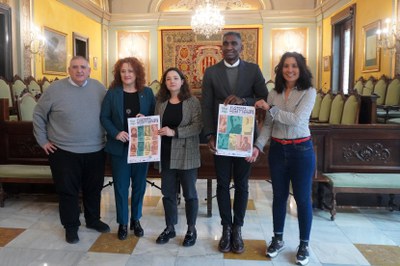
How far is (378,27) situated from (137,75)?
679 cm

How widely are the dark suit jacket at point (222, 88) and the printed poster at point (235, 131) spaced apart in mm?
106

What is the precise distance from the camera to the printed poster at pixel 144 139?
2.72 meters

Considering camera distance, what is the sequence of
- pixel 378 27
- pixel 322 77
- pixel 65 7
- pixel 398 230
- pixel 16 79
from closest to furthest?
pixel 398 230 → pixel 16 79 → pixel 378 27 → pixel 65 7 → pixel 322 77

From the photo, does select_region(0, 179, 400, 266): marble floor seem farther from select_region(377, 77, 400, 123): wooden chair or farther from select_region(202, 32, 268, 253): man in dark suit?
select_region(377, 77, 400, 123): wooden chair

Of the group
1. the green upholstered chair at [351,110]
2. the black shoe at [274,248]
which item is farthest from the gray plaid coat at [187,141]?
the green upholstered chair at [351,110]

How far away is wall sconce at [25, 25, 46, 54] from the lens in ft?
26.3

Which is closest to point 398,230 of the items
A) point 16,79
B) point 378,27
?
point 378,27

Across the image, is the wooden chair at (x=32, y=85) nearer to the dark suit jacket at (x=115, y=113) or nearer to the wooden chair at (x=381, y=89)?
the dark suit jacket at (x=115, y=113)

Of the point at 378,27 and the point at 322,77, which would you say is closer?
the point at 378,27

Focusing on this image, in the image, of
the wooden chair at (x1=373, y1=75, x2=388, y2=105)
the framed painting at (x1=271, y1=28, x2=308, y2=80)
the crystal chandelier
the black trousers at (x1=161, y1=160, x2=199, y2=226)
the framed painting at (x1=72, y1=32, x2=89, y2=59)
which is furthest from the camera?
the framed painting at (x1=271, y1=28, x2=308, y2=80)

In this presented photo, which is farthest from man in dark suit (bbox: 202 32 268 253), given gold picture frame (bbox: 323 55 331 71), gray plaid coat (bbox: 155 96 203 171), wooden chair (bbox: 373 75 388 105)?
gold picture frame (bbox: 323 55 331 71)

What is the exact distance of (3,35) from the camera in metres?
7.42

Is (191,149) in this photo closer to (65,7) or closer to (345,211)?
(345,211)

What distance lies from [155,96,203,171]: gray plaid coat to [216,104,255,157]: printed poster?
252 millimetres
